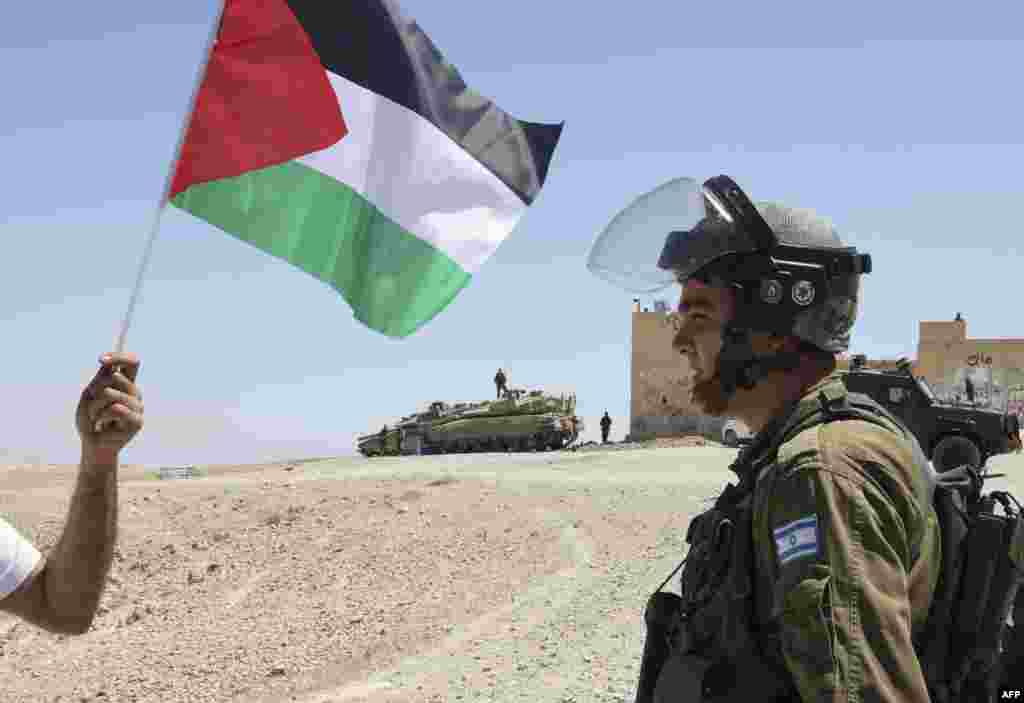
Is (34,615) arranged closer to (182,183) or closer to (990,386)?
(182,183)

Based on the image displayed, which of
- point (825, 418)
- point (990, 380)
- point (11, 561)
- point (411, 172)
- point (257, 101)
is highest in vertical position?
point (990, 380)

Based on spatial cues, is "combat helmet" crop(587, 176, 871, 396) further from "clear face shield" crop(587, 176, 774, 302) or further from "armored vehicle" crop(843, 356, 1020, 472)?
"armored vehicle" crop(843, 356, 1020, 472)

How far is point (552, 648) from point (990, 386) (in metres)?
31.4

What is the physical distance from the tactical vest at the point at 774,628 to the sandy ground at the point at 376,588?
201 inches

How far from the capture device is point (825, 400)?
2.46 metres

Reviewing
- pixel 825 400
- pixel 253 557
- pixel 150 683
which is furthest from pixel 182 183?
pixel 253 557

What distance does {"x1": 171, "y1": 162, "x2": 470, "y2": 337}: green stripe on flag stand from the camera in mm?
4367

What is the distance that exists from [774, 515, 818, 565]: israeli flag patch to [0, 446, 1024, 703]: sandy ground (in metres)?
5.40

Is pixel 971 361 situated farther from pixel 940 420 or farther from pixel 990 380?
pixel 940 420

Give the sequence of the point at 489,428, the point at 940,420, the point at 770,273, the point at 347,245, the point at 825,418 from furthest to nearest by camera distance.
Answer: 1. the point at 489,428
2. the point at 940,420
3. the point at 347,245
4. the point at 770,273
5. the point at 825,418

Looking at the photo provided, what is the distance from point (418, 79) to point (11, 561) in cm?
232

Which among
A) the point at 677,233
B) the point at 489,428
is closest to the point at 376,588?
the point at 677,233

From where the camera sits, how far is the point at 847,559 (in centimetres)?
209

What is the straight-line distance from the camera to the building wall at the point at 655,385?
128 ft
